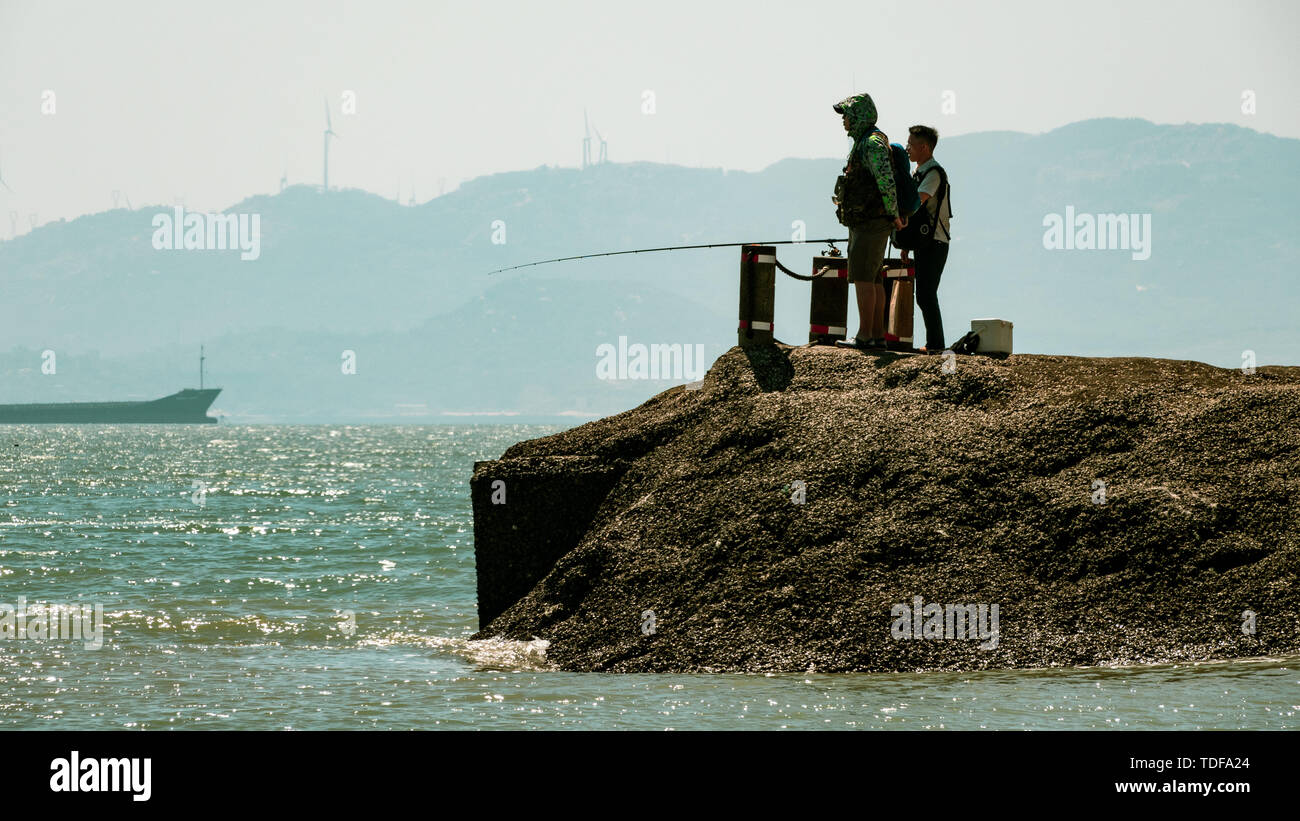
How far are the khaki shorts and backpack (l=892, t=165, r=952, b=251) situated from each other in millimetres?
189

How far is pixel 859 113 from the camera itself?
11695 mm

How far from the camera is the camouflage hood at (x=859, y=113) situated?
11695 mm

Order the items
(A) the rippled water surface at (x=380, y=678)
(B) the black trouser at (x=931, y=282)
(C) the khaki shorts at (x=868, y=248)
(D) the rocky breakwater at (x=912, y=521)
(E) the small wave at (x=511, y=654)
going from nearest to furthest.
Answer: (A) the rippled water surface at (x=380, y=678) < (D) the rocky breakwater at (x=912, y=521) < (E) the small wave at (x=511, y=654) < (C) the khaki shorts at (x=868, y=248) < (B) the black trouser at (x=931, y=282)

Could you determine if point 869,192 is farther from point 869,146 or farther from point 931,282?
point 931,282

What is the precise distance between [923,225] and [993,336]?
1.19 meters

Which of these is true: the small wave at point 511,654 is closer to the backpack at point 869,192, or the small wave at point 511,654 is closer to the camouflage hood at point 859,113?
the backpack at point 869,192

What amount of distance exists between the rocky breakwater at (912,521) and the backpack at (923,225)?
1.22 meters

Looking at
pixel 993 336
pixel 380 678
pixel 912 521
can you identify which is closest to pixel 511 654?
pixel 380 678

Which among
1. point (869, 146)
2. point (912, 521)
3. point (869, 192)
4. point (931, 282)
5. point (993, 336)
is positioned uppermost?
point (869, 146)

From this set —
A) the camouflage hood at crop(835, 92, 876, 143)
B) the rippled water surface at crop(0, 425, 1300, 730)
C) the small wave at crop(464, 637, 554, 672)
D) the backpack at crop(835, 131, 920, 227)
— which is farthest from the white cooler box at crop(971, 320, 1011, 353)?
the small wave at crop(464, 637, 554, 672)

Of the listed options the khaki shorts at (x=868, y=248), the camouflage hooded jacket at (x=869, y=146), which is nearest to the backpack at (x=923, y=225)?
the khaki shorts at (x=868, y=248)

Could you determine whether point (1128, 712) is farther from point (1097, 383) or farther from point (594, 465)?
point (594, 465)

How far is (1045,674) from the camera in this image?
29.5 feet

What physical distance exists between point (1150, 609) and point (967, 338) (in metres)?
3.55
